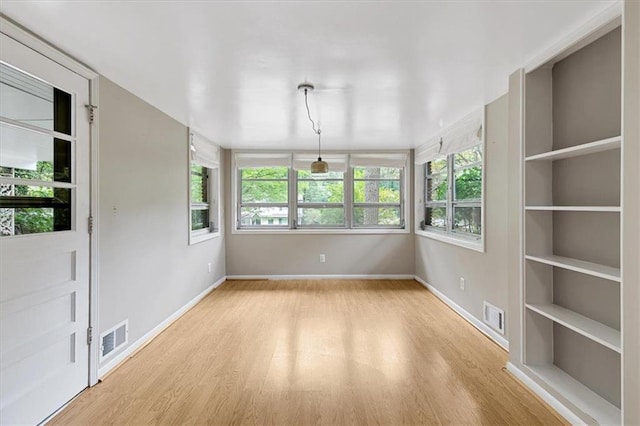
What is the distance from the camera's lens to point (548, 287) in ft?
7.32

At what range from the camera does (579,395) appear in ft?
6.19

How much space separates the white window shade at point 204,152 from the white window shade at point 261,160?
16.2 inches

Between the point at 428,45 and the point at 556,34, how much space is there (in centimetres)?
72

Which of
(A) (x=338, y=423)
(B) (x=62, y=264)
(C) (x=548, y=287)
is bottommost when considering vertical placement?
(A) (x=338, y=423)

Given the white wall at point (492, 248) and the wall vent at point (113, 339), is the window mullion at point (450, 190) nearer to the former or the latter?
the white wall at point (492, 248)

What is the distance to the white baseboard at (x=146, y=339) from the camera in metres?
2.38

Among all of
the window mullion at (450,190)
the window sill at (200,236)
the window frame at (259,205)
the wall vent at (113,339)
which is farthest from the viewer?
the window frame at (259,205)

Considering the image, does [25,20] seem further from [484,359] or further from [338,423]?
[484,359]

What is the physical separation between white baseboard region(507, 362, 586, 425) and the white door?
3.03 m

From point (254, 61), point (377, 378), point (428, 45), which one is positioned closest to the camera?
point (428, 45)

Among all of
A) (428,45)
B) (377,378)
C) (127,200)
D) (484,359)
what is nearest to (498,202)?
(484,359)

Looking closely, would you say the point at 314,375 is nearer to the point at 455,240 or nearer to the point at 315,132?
the point at 455,240

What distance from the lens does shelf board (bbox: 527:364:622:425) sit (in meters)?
1.71

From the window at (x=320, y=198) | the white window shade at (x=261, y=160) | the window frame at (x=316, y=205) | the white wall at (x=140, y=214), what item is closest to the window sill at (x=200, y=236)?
the white wall at (x=140, y=214)
